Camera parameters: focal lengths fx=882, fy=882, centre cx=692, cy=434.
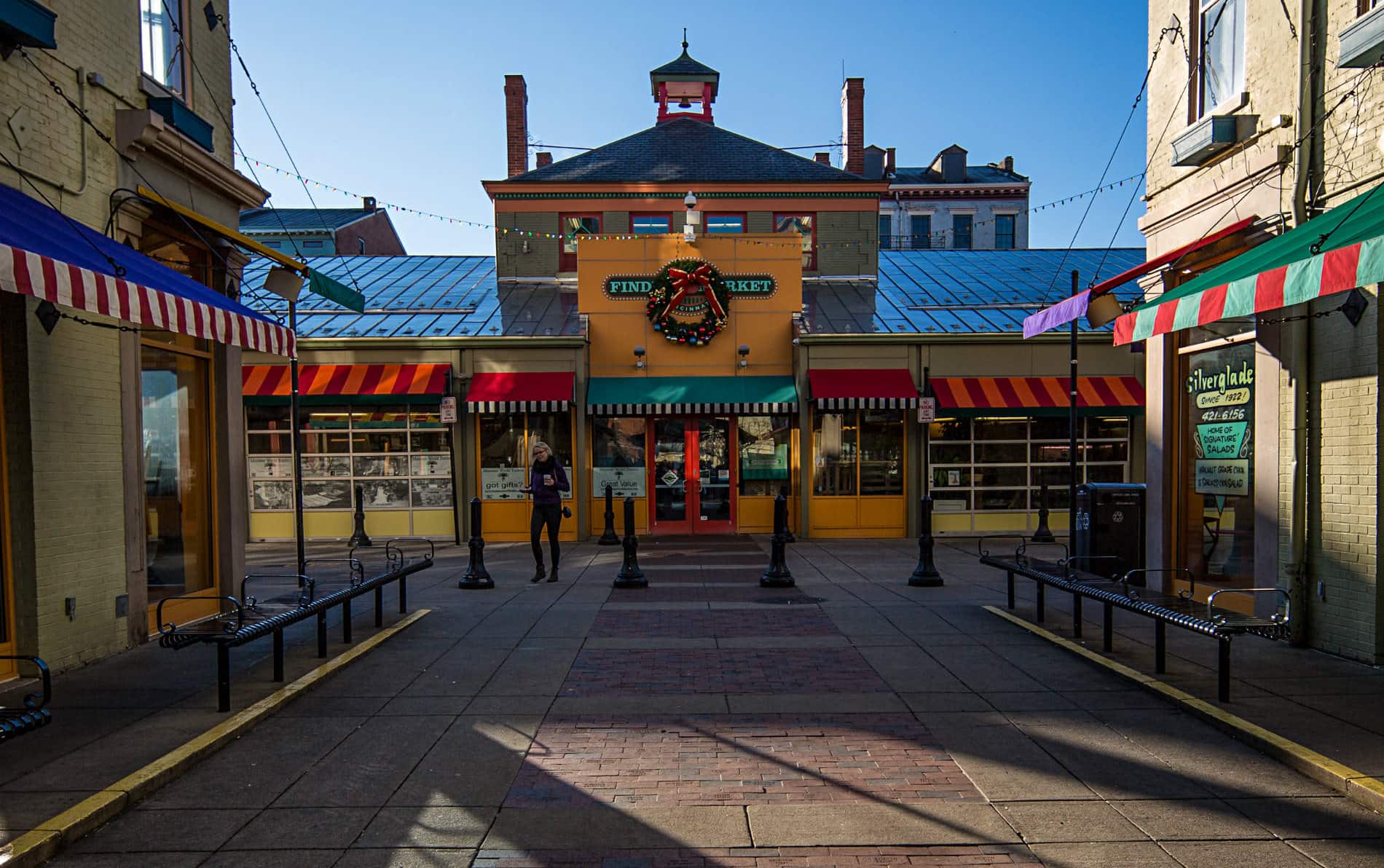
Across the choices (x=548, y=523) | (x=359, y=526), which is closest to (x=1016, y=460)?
(x=548, y=523)

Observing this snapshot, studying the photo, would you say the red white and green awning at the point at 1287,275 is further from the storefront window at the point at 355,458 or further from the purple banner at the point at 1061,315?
the storefront window at the point at 355,458

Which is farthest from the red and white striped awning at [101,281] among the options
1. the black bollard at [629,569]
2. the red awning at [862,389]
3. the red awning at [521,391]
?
the red awning at [862,389]

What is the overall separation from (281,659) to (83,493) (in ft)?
8.07

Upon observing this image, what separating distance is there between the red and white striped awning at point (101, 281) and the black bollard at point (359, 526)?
8.98 metres

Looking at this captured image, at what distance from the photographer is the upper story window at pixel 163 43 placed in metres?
8.77

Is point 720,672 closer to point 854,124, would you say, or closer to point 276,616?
point 276,616

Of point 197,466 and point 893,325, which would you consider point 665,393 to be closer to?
point 893,325

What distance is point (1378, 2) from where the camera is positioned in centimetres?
690

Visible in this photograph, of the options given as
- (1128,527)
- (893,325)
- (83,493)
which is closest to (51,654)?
(83,493)

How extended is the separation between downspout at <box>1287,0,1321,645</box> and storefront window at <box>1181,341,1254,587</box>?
97 cm

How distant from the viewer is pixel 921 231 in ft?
145

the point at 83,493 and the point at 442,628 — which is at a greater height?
the point at 83,493

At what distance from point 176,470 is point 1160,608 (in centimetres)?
945

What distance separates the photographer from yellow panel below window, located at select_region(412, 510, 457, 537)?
17312mm
